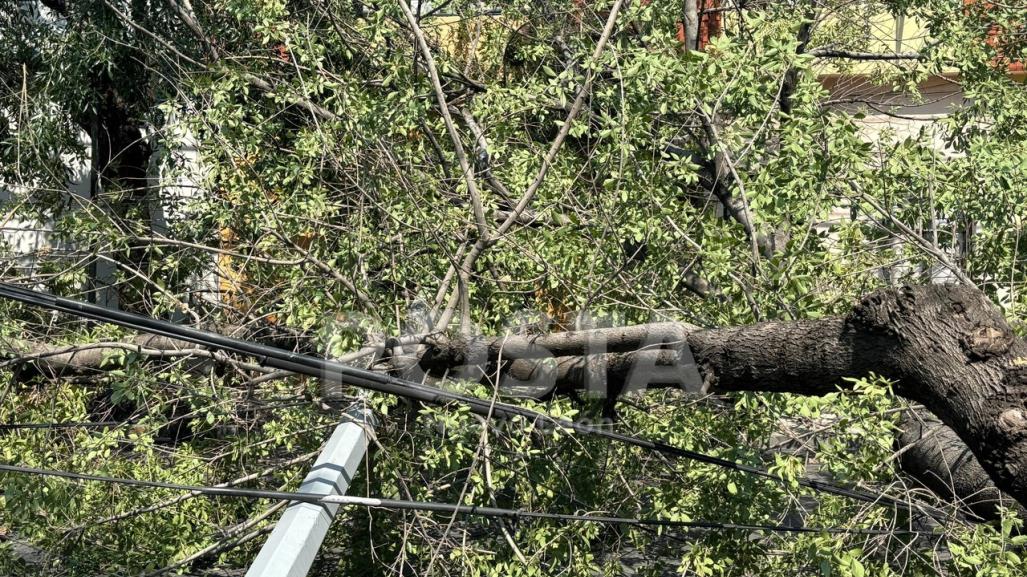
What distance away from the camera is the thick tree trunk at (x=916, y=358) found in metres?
3.64

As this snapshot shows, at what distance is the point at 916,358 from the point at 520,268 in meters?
2.63

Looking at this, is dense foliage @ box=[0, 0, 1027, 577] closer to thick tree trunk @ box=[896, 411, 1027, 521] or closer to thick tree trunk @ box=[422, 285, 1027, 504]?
thick tree trunk @ box=[422, 285, 1027, 504]

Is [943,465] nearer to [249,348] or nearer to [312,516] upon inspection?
[312,516]

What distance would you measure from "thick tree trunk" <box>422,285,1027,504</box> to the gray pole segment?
1.43 metres

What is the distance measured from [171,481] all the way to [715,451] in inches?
119

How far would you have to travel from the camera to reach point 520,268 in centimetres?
604

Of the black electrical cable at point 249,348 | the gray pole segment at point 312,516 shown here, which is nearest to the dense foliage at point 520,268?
the gray pole segment at point 312,516

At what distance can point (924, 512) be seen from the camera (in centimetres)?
460

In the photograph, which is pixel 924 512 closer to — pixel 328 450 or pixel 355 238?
pixel 328 450

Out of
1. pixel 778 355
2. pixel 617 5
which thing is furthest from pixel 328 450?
pixel 617 5

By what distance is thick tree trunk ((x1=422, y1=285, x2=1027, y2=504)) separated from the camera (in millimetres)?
3643

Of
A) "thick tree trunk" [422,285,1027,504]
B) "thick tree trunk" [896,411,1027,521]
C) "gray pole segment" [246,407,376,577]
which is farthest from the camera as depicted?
"thick tree trunk" [896,411,1027,521]

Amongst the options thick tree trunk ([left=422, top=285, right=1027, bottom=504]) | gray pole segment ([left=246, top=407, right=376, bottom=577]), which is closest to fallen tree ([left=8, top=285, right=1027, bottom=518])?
thick tree trunk ([left=422, top=285, right=1027, bottom=504])

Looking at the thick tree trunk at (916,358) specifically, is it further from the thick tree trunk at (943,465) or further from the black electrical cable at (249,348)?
the thick tree trunk at (943,465)
